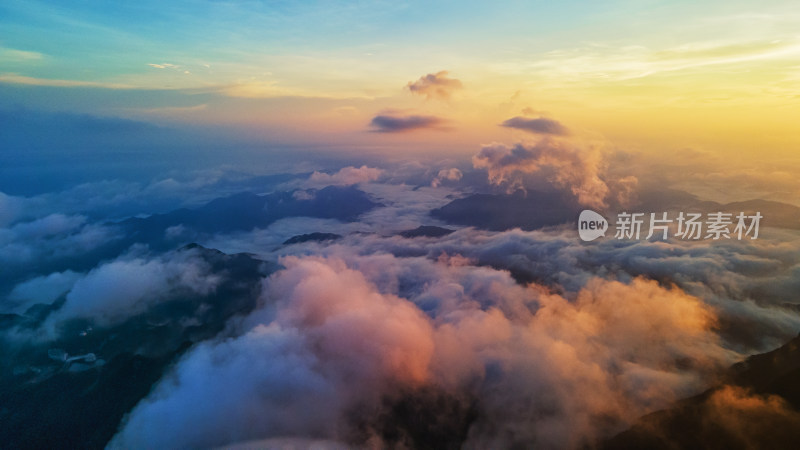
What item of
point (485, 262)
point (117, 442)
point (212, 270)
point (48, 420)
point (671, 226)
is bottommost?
point (48, 420)

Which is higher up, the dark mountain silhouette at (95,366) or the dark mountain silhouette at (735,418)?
the dark mountain silhouette at (735,418)

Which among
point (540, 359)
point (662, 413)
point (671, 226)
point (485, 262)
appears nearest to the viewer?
point (662, 413)

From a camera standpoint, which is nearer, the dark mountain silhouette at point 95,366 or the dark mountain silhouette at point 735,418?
the dark mountain silhouette at point 735,418

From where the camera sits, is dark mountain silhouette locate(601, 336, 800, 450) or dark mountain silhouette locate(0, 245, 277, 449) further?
dark mountain silhouette locate(0, 245, 277, 449)

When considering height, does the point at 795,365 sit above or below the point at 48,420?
above

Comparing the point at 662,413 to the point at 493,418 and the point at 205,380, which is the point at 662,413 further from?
the point at 205,380

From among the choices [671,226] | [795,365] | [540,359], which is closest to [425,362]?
[540,359]

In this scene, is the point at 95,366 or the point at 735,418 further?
the point at 95,366

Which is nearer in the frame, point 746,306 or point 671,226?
point 746,306

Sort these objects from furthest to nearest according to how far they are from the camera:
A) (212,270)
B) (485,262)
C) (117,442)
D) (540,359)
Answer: (212,270) < (485,262) < (117,442) < (540,359)

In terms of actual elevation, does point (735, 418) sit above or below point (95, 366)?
above

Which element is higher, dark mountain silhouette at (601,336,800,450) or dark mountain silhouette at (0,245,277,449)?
dark mountain silhouette at (601,336,800,450)
